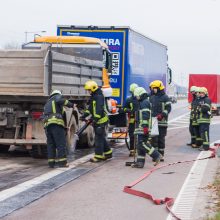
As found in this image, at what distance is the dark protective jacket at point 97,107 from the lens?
1288 centimetres

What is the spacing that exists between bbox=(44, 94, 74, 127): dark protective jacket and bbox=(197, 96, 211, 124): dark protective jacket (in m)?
5.15

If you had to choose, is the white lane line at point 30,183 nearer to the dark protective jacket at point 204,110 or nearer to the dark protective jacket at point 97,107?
the dark protective jacket at point 97,107

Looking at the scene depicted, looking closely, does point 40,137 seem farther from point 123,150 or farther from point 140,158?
point 123,150

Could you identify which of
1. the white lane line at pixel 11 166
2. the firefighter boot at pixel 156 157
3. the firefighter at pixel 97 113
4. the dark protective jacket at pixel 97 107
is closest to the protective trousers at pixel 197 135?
the firefighter boot at pixel 156 157

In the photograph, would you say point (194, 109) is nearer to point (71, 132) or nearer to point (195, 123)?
point (195, 123)

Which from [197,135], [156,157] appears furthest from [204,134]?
[156,157]

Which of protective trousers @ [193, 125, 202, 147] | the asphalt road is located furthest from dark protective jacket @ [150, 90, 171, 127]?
protective trousers @ [193, 125, 202, 147]

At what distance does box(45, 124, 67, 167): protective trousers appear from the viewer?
38.8 feet

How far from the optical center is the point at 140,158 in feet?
40.1

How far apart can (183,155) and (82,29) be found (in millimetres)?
5873

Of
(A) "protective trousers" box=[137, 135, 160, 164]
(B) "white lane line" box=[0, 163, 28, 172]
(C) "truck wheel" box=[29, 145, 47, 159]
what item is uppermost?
(A) "protective trousers" box=[137, 135, 160, 164]

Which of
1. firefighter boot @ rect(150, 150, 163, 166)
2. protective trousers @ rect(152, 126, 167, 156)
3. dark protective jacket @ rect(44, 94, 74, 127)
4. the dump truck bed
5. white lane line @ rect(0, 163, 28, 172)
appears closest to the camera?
white lane line @ rect(0, 163, 28, 172)

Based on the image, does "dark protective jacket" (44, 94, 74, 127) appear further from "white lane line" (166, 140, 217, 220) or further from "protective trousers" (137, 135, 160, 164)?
"white lane line" (166, 140, 217, 220)

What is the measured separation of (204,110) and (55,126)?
535 centimetres
